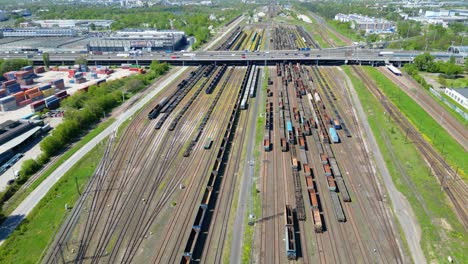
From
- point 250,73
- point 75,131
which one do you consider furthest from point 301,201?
point 250,73

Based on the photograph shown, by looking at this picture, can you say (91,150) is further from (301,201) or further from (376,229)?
(376,229)

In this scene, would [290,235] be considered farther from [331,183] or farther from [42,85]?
[42,85]

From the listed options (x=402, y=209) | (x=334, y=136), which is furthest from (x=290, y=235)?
(x=334, y=136)

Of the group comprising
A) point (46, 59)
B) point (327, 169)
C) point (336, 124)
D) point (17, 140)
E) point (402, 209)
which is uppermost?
point (46, 59)

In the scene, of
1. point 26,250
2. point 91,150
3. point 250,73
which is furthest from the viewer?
point 250,73

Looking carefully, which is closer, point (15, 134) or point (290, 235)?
point (290, 235)

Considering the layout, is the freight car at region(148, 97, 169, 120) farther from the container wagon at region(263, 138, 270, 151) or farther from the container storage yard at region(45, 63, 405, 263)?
the container wagon at region(263, 138, 270, 151)
